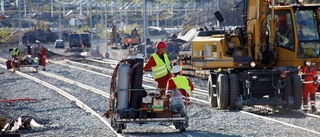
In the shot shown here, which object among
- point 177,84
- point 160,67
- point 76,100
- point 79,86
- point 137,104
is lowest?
point 79,86

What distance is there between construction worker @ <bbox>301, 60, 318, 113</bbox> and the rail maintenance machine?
549 centimetres

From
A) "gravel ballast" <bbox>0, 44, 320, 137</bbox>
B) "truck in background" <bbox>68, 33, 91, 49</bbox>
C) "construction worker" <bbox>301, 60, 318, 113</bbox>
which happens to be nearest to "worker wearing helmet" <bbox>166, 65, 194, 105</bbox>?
"gravel ballast" <bbox>0, 44, 320, 137</bbox>

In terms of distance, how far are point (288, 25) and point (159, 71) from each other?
570 centimetres

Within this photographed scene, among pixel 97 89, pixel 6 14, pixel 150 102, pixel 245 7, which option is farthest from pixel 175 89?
pixel 6 14

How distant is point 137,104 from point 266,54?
6.50 m

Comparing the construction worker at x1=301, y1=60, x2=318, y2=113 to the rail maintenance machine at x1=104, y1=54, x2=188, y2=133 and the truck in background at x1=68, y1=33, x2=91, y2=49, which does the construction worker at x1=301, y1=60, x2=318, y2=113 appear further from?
the truck in background at x1=68, y1=33, x2=91, y2=49

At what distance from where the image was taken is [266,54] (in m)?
21.6

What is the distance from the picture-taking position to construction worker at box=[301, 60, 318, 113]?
20434mm

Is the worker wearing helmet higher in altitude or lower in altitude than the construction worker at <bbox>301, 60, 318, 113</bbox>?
higher

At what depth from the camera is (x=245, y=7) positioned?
22.2 metres

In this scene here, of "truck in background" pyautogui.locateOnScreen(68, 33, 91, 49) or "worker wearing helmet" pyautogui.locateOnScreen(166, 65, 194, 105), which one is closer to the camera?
"worker wearing helmet" pyautogui.locateOnScreen(166, 65, 194, 105)

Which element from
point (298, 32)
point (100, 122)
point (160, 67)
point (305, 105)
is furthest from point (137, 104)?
point (298, 32)

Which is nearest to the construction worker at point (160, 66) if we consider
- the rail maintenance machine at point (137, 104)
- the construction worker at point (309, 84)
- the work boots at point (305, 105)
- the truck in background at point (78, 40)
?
the rail maintenance machine at point (137, 104)

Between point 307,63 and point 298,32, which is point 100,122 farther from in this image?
point 298,32
